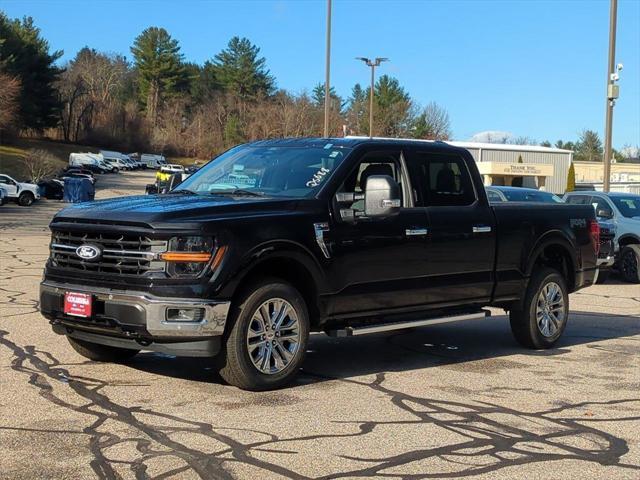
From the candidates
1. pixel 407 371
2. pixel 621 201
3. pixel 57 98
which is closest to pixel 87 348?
pixel 407 371

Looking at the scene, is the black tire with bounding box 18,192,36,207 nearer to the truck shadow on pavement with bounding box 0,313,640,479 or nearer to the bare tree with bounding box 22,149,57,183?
the bare tree with bounding box 22,149,57,183

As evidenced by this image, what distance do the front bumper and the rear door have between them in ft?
7.72

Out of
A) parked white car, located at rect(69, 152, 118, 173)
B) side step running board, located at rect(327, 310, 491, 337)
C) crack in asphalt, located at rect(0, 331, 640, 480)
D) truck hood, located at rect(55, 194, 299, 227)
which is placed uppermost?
parked white car, located at rect(69, 152, 118, 173)

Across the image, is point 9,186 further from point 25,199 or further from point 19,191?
point 25,199

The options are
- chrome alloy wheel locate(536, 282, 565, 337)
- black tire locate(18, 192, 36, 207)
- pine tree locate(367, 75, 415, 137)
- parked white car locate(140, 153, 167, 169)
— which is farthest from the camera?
parked white car locate(140, 153, 167, 169)

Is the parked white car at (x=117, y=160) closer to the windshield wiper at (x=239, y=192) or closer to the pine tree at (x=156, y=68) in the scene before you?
the pine tree at (x=156, y=68)

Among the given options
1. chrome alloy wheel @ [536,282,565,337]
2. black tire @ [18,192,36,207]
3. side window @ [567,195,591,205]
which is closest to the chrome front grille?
chrome alloy wheel @ [536,282,565,337]

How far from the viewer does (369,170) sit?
7402 mm

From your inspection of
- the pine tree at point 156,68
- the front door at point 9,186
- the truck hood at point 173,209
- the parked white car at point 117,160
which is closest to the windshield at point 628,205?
the truck hood at point 173,209

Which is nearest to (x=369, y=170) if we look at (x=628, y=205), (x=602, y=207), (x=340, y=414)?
(x=340, y=414)

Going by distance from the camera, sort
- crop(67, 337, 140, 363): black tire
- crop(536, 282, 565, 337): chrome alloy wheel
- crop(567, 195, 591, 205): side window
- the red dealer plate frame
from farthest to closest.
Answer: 1. crop(567, 195, 591, 205): side window
2. crop(536, 282, 565, 337): chrome alloy wheel
3. crop(67, 337, 140, 363): black tire
4. the red dealer plate frame

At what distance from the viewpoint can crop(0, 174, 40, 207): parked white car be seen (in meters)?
45.1

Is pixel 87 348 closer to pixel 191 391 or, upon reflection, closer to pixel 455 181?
pixel 191 391

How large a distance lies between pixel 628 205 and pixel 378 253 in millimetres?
11308
